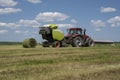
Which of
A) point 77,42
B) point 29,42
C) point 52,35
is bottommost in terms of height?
point 77,42

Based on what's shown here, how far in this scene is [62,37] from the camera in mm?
29500

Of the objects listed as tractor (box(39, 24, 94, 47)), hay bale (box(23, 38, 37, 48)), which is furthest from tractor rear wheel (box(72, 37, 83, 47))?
hay bale (box(23, 38, 37, 48))

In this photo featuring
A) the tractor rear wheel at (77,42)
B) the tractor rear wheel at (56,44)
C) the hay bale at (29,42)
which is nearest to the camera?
the hay bale at (29,42)

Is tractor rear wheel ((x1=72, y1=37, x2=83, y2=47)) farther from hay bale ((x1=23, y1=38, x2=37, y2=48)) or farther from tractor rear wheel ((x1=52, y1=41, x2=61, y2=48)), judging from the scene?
hay bale ((x1=23, y1=38, x2=37, y2=48))

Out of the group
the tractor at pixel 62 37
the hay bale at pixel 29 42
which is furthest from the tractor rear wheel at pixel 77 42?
the hay bale at pixel 29 42

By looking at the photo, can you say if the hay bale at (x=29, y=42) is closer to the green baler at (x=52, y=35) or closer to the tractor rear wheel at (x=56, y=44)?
the green baler at (x=52, y=35)

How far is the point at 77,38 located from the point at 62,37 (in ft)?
4.66

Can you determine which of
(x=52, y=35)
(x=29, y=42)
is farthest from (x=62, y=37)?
(x=29, y=42)

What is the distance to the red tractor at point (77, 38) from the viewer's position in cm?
2948

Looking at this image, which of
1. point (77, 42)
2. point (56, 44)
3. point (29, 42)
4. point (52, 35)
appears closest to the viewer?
point (29, 42)

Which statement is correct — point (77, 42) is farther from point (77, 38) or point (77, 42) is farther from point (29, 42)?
point (29, 42)

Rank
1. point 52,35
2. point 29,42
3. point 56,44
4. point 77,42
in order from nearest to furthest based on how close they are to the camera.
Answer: point 29,42, point 56,44, point 52,35, point 77,42

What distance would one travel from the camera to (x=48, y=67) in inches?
503

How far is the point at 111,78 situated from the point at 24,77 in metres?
2.81
